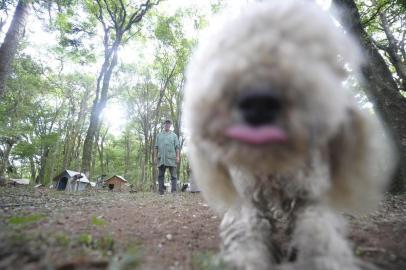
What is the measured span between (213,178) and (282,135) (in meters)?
0.87

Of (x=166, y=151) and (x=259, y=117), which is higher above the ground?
(x=166, y=151)

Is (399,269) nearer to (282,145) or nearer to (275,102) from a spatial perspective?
(282,145)

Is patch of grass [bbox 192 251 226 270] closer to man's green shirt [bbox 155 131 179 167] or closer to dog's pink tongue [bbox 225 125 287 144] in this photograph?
dog's pink tongue [bbox 225 125 287 144]

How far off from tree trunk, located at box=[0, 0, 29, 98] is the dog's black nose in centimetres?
890

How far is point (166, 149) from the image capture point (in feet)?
36.7

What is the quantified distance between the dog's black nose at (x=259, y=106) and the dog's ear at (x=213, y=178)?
0.45m

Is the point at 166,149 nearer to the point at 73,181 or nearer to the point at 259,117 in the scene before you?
the point at 73,181

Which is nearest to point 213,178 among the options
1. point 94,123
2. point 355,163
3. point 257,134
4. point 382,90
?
point 257,134

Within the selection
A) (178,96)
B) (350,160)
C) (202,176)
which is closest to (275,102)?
(350,160)

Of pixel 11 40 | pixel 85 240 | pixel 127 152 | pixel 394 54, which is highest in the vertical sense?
pixel 127 152

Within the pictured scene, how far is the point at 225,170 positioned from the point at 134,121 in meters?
29.2

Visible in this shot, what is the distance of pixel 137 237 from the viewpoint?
3189mm

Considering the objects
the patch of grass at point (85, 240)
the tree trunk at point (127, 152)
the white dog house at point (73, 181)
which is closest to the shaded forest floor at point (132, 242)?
the patch of grass at point (85, 240)

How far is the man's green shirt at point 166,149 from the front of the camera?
11.1 metres
